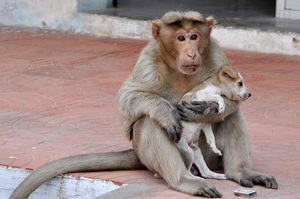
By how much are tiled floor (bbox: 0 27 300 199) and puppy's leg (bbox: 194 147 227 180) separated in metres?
0.05

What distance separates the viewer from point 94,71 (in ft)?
31.9

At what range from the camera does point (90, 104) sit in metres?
8.06

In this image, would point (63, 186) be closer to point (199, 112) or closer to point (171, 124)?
point (171, 124)

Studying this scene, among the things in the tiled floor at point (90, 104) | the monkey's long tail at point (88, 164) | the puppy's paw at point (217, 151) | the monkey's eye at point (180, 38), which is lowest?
the tiled floor at point (90, 104)

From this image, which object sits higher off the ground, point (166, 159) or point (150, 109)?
point (150, 109)

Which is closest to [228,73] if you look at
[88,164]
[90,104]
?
[88,164]

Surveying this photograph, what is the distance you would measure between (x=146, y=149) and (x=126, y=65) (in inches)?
198

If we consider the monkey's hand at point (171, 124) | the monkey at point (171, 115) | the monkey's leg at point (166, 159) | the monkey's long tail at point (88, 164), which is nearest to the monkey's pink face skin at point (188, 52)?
the monkey at point (171, 115)

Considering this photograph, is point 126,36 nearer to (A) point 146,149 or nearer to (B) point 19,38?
(B) point 19,38

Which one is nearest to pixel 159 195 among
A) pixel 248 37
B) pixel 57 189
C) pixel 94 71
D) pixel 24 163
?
pixel 57 189

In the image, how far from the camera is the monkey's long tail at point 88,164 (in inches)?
209

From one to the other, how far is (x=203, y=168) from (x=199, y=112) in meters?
0.47

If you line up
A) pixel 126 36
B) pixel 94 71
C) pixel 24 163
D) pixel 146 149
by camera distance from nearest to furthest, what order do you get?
pixel 146 149, pixel 24 163, pixel 94 71, pixel 126 36

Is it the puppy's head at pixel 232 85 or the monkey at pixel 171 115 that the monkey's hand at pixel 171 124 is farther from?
the puppy's head at pixel 232 85
